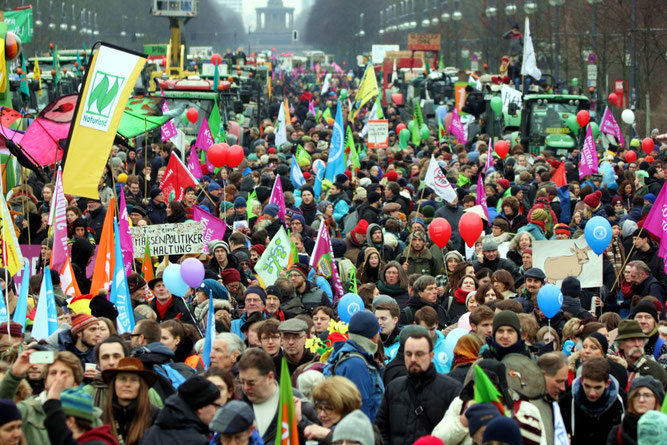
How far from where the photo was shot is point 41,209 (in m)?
15.4

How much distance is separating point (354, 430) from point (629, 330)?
3.04 metres

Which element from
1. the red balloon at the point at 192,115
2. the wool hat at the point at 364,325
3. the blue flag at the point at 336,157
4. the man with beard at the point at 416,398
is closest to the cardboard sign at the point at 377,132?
the blue flag at the point at 336,157

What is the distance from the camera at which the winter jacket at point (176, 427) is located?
622cm

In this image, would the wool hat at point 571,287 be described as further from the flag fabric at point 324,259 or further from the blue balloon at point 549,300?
the flag fabric at point 324,259

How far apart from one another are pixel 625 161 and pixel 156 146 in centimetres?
793

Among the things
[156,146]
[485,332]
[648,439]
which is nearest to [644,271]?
[485,332]

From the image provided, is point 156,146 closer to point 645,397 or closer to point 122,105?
point 122,105

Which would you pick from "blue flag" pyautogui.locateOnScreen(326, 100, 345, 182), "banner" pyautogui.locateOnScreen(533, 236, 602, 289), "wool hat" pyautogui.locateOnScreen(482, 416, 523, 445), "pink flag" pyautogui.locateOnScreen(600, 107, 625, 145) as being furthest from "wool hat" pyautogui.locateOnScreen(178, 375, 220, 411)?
"pink flag" pyautogui.locateOnScreen(600, 107, 625, 145)

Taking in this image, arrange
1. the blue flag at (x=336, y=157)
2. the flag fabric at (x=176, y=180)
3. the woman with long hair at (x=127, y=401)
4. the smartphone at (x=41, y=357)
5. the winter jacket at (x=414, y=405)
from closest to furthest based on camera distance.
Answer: the smartphone at (x=41, y=357)
the woman with long hair at (x=127, y=401)
the winter jacket at (x=414, y=405)
the flag fabric at (x=176, y=180)
the blue flag at (x=336, y=157)

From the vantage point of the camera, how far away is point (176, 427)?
247 inches

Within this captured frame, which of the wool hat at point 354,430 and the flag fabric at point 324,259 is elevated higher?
the wool hat at point 354,430

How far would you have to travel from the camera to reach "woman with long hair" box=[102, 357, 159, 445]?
6.64m

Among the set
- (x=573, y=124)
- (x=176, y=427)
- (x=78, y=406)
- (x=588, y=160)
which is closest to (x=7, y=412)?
(x=78, y=406)

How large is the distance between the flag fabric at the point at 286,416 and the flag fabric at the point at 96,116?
5395 mm
